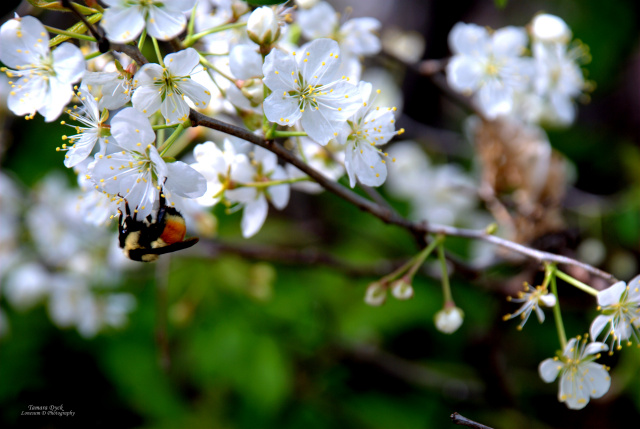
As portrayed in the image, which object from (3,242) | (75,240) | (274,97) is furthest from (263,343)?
(274,97)

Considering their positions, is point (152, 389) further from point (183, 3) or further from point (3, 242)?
point (183, 3)

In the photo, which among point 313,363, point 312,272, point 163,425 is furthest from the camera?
point 312,272

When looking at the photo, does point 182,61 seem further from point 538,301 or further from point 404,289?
point 538,301

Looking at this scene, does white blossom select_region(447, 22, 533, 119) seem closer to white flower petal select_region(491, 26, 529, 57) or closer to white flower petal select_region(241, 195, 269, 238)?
white flower petal select_region(491, 26, 529, 57)

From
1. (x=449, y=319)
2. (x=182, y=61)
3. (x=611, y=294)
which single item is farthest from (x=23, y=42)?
(x=611, y=294)

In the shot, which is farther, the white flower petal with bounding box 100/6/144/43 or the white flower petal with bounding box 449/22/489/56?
the white flower petal with bounding box 449/22/489/56

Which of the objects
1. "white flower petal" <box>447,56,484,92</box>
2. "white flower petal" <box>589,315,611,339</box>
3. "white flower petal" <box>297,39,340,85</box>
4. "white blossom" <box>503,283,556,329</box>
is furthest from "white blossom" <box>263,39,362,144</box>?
"white flower petal" <box>447,56,484,92</box>

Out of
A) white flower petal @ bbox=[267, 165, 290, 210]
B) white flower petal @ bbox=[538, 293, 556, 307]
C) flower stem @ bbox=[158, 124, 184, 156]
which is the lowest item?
white flower petal @ bbox=[267, 165, 290, 210]

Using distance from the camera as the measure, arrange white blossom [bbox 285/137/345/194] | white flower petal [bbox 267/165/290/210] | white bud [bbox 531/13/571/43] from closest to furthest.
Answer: white flower petal [bbox 267/165/290/210] → white blossom [bbox 285/137/345/194] → white bud [bbox 531/13/571/43]
